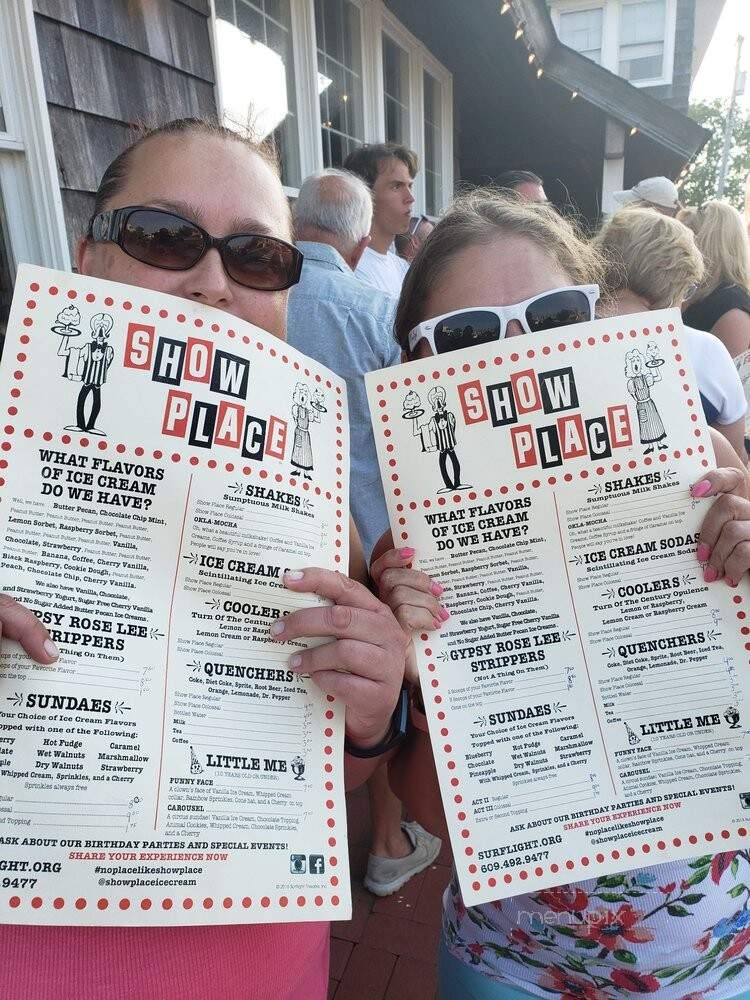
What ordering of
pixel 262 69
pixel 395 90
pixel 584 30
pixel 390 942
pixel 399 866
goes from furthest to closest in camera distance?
pixel 584 30 → pixel 395 90 → pixel 262 69 → pixel 399 866 → pixel 390 942

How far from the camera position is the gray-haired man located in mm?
2242

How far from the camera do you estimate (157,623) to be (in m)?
0.74

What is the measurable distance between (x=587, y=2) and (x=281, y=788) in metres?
21.1

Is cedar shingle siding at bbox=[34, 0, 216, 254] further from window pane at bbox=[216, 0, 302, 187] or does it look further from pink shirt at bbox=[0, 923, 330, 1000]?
pink shirt at bbox=[0, 923, 330, 1000]

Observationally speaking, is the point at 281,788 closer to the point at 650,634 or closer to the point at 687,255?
the point at 650,634

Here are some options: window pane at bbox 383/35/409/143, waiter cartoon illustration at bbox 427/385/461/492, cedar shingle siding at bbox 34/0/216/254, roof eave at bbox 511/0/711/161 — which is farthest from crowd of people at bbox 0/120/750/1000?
roof eave at bbox 511/0/711/161

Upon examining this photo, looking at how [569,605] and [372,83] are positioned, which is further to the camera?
[372,83]

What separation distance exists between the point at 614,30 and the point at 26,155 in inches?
747

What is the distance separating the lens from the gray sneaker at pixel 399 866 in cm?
219

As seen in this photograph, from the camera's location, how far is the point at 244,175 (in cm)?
95

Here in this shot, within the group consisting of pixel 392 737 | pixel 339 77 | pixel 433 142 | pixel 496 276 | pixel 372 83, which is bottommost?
pixel 392 737

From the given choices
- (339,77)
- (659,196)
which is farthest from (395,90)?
(659,196)

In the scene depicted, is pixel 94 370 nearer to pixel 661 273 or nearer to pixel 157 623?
pixel 157 623

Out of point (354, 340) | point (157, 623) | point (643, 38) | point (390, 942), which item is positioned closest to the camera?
point (157, 623)
